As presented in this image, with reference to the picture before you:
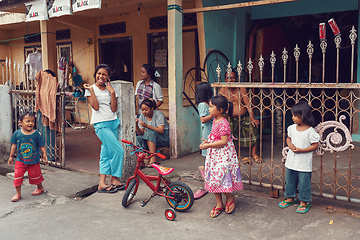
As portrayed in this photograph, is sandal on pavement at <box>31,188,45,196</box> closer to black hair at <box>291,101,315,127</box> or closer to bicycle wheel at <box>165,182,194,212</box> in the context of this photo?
bicycle wheel at <box>165,182,194,212</box>

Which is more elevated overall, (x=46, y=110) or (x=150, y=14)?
(x=150, y=14)

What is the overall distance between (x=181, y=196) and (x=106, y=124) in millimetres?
1514

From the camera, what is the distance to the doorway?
33.3 ft

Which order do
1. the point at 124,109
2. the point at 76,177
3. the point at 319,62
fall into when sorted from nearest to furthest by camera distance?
the point at 124,109
the point at 76,177
the point at 319,62

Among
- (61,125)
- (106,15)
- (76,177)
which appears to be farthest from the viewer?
(106,15)

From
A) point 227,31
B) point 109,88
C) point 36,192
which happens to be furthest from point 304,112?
point 227,31

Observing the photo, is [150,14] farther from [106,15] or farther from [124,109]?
[124,109]

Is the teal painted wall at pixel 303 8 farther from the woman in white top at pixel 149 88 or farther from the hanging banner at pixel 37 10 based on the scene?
the hanging banner at pixel 37 10

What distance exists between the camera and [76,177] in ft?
17.6

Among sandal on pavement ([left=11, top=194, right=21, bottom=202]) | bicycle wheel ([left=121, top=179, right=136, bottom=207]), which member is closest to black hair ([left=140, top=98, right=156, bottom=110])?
bicycle wheel ([left=121, top=179, right=136, bottom=207])

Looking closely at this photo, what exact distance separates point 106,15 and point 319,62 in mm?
5732

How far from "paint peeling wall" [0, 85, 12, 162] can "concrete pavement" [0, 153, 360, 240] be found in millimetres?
2057

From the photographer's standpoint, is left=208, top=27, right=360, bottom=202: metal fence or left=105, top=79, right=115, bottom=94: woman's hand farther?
left=105, top=79, right=115, bottom=94: woman's hand

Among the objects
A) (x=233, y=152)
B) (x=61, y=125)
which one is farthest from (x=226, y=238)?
(x=61, y=125)
